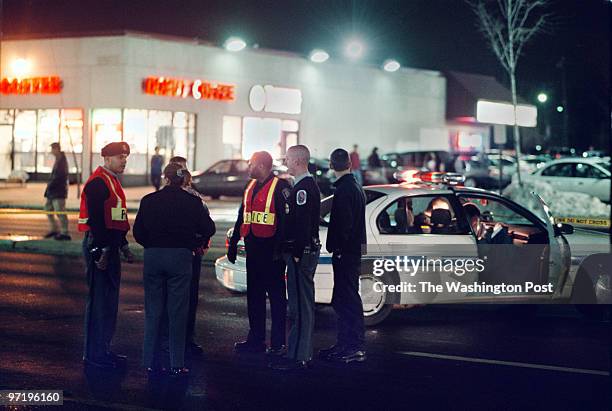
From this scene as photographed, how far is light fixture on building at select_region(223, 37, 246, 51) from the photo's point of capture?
4122cm

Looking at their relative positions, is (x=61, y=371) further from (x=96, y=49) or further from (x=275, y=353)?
(x=96, y=49)

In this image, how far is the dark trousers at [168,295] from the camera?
7.77m

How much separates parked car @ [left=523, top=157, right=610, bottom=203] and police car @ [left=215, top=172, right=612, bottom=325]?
769 inches

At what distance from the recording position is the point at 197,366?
833 centimetres

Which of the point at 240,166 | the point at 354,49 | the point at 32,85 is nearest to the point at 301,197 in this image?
the point at 240,166

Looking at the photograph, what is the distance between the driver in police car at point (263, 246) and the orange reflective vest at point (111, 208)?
1087 millimetres

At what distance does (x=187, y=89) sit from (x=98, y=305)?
3289cm

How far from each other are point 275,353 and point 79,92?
31986 mm

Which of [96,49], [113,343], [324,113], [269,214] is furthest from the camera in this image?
[324,113]

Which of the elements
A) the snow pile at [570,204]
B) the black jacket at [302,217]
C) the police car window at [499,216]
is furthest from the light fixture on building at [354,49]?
the black jacket at [302,217]

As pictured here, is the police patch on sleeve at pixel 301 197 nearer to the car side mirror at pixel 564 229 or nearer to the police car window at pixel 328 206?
the police car window at pixel 328 206

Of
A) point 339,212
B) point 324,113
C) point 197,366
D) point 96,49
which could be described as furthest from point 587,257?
point 324,113

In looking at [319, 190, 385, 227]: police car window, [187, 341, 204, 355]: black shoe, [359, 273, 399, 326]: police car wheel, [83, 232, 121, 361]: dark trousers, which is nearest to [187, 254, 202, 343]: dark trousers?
[187, 341, 204, 355]: black shoe

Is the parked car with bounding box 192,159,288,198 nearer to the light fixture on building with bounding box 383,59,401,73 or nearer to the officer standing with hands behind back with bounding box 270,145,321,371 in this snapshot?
the light fixture on building with bounding box 383,59,401,73
